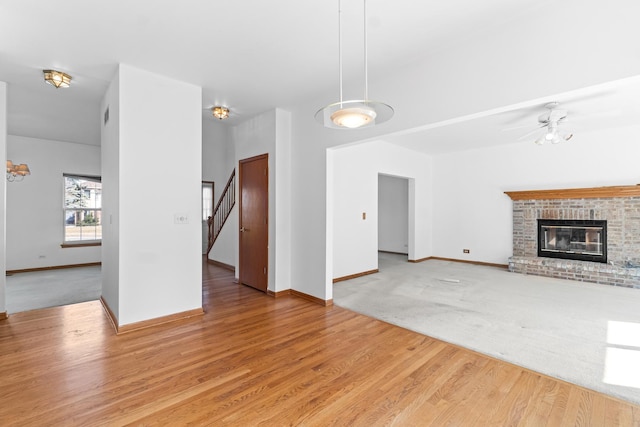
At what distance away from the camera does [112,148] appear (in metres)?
3.46

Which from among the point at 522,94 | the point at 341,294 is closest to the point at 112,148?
the point at 341,294

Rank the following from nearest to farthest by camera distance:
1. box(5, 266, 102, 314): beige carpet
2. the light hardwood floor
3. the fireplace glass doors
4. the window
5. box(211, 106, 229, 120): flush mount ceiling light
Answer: the light hardwood floor, box(5, 266, 102, 314): beige carpet, box(211, 106, 229, 120): flush mount ceiling light, the fireplace glass doors, the window

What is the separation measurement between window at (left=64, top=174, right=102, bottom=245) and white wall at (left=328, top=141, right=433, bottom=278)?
6111mm

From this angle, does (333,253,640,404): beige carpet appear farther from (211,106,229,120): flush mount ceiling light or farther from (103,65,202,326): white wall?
(211,106,229,120): flush mount ceiling light

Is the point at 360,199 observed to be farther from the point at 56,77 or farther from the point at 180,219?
the point at 56,77

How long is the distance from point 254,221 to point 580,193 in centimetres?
619

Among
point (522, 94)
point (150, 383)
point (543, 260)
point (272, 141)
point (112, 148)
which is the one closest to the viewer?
point (150, 383)

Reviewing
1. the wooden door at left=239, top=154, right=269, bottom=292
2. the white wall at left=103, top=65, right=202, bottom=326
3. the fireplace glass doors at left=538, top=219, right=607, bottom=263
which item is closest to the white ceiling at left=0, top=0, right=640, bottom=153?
the white wall at left=103, top=65, right=202, bottom=326

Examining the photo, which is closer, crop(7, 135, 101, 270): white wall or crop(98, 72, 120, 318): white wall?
crop(98, 72, 120, 318): white wall

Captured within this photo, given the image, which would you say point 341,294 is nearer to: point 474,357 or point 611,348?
point 474,357

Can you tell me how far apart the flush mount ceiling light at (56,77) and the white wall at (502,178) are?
752 centimetres

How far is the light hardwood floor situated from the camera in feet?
6.14

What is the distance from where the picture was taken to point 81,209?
7.15 metres

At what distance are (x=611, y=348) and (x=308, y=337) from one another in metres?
2.86
